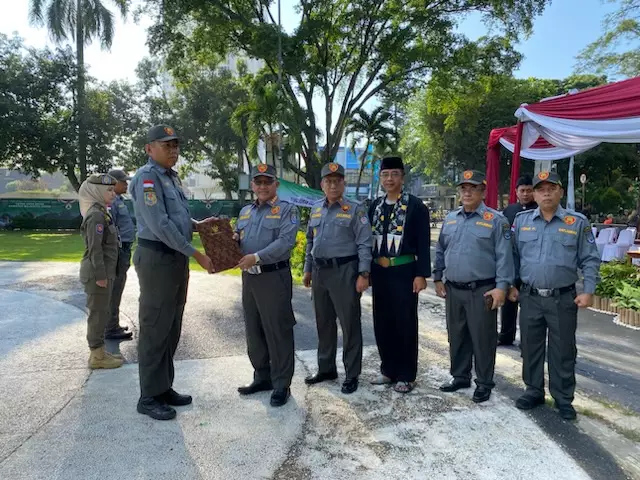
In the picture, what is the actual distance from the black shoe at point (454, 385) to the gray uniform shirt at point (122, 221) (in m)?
3.63

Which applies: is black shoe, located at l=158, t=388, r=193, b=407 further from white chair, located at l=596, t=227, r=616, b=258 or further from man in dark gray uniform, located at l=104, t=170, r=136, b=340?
white chair, located at l=596, t=227, r=616, b=258

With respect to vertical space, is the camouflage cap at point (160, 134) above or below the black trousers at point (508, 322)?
above

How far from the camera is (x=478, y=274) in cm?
340

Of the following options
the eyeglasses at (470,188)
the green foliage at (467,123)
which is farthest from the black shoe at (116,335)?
the green foliage at (467,123)

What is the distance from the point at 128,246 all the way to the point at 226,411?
278cm

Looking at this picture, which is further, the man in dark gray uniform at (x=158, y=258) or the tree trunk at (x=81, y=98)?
the tree trunk at (x=81, y=98)

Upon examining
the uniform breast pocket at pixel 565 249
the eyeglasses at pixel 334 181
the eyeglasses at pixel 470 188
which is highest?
the eyeglasses at pixel 334 181

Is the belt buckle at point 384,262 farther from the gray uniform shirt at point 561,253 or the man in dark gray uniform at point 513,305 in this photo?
the man in dark gray uniform at point 513,305

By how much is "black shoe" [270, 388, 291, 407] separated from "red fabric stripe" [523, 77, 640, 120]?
437 centimetres

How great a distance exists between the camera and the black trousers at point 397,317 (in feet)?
11.6

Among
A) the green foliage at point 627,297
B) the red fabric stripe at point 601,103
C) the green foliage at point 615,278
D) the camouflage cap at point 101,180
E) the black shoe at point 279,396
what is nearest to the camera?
the black shoe at point 279,396

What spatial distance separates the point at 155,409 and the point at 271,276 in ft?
3.99

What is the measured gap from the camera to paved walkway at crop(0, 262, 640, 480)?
8.24 feet

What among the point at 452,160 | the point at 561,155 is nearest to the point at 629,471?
the point at 561,155
